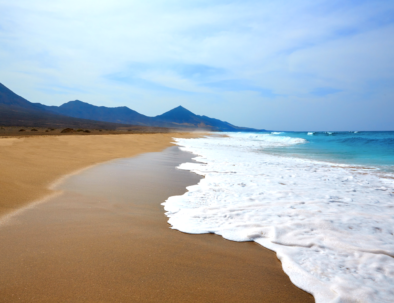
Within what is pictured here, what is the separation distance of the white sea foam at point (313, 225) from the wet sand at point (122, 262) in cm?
20

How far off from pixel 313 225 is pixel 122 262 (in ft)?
7.44

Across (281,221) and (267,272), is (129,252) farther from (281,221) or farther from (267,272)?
(281,221)

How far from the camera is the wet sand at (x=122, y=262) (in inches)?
62.2

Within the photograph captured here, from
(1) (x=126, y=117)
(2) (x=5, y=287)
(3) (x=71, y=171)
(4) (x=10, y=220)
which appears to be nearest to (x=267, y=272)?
(2) (x=5, y=287)

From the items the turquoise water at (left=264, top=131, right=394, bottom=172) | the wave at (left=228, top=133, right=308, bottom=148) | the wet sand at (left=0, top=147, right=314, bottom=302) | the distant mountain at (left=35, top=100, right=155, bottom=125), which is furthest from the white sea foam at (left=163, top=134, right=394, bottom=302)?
the distant mountain at (left=35, top=100, right=155, bottom=125)

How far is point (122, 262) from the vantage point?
191 centimetres

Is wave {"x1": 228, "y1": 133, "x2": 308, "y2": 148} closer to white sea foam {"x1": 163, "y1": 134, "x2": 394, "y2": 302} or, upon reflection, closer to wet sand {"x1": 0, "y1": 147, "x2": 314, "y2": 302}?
white sea foam {"x1": 163, "y1": 134, "x2": 394, "y2": 302}

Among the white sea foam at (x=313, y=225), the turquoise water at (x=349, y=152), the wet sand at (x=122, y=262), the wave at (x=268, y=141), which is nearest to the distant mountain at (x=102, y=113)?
the wave at (x=268, y=141)

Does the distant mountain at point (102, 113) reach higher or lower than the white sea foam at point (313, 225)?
higher

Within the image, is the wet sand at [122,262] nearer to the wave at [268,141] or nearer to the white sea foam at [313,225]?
the white sea foam at [313,225]

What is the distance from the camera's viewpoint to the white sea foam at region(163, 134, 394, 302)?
1.86m

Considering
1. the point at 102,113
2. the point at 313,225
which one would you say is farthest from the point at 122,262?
the point at 102,113

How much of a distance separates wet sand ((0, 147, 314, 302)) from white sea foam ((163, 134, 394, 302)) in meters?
0.20

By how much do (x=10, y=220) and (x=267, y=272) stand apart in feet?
8.71
